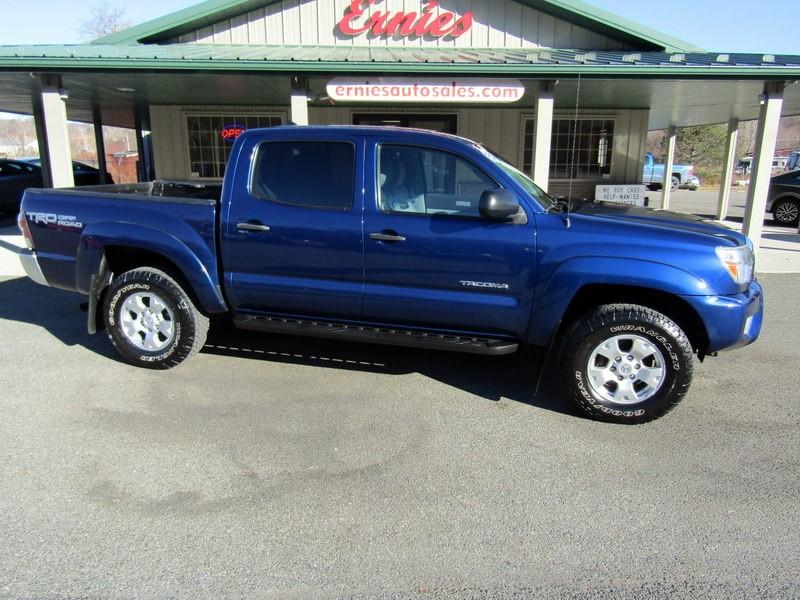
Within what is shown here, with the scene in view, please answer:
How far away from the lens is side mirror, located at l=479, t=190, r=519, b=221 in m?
3.78

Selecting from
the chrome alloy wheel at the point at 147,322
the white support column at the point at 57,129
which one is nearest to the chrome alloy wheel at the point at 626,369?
the chrome alloy wheel at the point at 147,322

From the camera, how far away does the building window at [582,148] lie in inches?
543

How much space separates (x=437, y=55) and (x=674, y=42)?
16.9 feet

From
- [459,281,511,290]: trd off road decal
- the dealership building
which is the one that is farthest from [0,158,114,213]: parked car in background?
[459,281,511,290]: trd off road decal

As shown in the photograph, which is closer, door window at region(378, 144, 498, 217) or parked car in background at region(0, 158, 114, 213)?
door window at region(378, 144, 498, 217)

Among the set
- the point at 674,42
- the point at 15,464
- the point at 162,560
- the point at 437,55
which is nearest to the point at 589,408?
the point at 162,560

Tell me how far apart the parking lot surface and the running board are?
1.38ft

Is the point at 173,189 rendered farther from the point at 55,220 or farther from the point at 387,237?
the point at 387,237

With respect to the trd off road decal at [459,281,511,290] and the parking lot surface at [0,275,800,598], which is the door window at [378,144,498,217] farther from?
the parking lot surface at [0,275,800,598]

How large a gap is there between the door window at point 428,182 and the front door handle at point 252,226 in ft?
2.97

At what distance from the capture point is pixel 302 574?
8.21 ft

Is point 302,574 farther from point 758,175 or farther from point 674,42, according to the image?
point 674,42

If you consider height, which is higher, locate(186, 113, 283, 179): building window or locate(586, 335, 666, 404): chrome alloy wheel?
locate(186, 113, 283, 179): building window

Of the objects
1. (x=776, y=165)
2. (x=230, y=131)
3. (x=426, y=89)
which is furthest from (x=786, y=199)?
(x=776, y=165)
